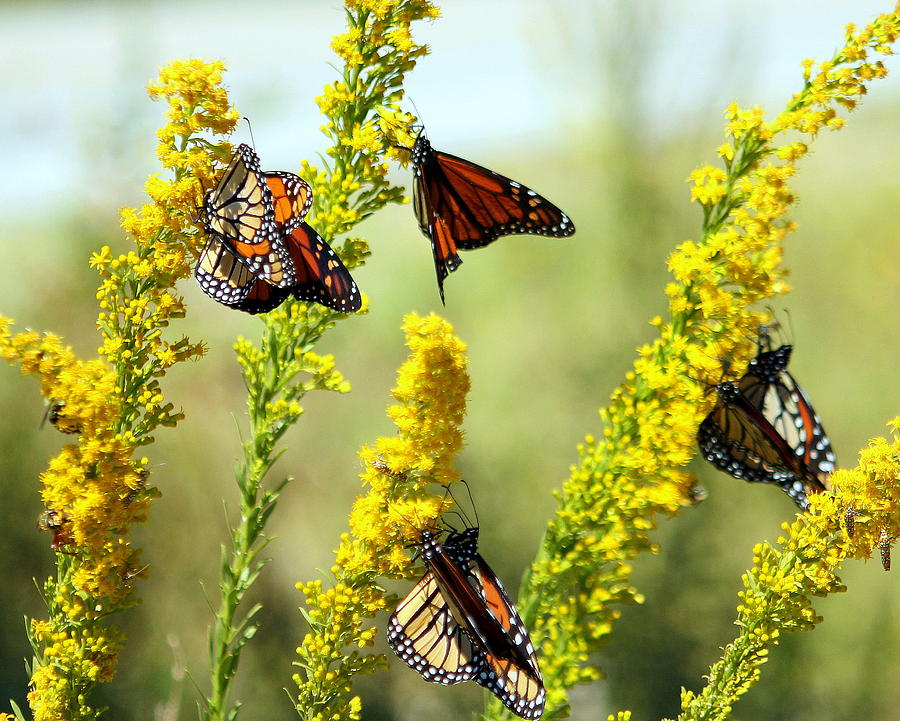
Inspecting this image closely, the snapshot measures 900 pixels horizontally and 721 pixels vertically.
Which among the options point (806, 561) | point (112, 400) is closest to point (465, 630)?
point (806, 561)

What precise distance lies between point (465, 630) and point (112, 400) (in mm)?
1075

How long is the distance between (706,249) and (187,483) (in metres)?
2.84

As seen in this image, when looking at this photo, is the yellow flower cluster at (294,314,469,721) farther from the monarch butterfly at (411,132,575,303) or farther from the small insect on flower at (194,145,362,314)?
the monarch butterfly at (411,132,575,303)

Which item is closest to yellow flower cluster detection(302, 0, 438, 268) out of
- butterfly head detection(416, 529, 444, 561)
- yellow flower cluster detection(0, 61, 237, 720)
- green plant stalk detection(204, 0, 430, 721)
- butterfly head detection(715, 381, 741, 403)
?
green plant stalk detection(204, 0, 430, 721)

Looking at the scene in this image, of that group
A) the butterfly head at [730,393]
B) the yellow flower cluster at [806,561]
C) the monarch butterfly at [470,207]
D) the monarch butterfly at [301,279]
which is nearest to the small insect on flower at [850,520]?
the yellow flower cluster at [806,561]

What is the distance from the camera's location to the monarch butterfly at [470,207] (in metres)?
2.34

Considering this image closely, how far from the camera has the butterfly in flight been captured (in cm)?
241

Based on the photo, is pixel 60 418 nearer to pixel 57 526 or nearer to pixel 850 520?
pixel 57 526

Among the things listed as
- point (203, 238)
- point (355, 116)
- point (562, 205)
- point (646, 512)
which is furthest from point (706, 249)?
point (562, 205)

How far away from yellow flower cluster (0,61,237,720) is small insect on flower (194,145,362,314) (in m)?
0.13

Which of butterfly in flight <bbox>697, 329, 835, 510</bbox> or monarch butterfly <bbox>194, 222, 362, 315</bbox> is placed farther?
butterfly in flight <bbox>697, 329, 835, 510</bbox>

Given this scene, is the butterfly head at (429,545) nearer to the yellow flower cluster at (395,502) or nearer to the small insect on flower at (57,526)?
the yellow flower cluster at (395,502)

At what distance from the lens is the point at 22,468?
345 cm

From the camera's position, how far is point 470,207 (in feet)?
8.06
